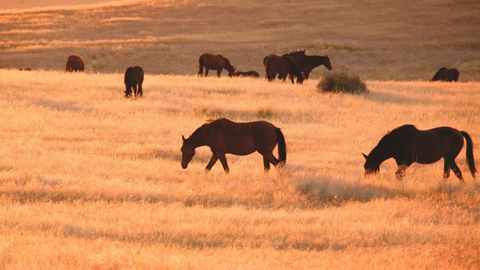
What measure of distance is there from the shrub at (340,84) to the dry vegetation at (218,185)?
603 millimetres

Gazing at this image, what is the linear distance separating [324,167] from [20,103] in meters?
12.0

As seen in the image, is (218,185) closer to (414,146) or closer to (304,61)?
(414,146)

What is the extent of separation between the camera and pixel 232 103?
26.2m

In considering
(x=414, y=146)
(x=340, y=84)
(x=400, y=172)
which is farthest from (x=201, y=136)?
(x=340, y=84)

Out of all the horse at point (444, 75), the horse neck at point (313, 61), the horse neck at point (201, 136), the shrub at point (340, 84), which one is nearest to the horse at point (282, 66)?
the horse neck at point (313, 61)

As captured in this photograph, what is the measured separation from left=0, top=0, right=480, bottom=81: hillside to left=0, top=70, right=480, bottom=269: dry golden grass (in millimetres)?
24455

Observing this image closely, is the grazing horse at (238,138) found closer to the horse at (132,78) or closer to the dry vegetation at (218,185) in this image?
the dry vegetation at (218,185)

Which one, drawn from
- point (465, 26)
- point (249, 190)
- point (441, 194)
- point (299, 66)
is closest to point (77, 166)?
point (249, 190)

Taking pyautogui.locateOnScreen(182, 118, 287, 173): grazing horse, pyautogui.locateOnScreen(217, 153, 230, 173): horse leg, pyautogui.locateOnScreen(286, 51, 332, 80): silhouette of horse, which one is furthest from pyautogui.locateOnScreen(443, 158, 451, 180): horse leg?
pyautogui.locateOnScreen(286, 51, 332, 80): silhouette of horse

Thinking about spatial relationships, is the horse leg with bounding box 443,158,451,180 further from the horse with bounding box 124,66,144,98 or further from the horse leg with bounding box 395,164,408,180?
the horse with bounding box 124,66,144,98

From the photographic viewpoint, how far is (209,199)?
40.7 feet

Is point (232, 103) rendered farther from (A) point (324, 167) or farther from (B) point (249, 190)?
(B) point (249, 190)

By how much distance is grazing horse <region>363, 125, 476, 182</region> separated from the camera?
46.5 ft

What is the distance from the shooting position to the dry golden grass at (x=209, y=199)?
894 cm
